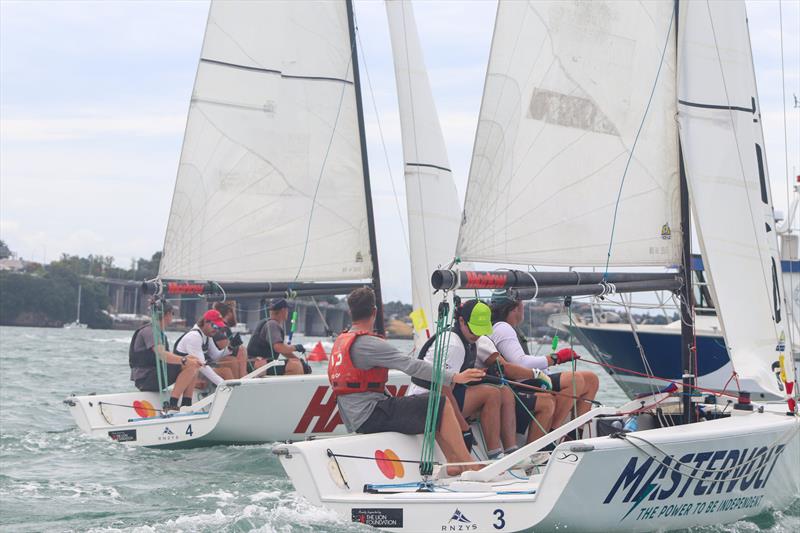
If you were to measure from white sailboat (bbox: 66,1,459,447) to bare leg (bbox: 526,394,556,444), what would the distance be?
6.07m

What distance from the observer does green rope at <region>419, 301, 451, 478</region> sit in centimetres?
703

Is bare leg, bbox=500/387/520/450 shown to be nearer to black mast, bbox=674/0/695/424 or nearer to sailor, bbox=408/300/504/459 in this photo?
sailor, bbox=408/300/504/459

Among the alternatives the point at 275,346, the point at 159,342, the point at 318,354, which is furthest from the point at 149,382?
the point at 318,354

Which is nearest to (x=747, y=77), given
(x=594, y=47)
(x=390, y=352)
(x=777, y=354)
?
(x=594, y=47)

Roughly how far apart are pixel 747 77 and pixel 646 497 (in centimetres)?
379

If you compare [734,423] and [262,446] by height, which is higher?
[734,423]

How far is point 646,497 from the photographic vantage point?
684cm

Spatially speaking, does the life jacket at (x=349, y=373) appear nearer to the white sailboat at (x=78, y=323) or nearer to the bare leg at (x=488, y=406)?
the bare leg at (x=488, y=406)

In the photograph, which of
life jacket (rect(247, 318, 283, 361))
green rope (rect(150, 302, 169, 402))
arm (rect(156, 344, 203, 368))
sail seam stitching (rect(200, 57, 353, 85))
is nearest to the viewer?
green rope (rect(150, 302, 169, 402))

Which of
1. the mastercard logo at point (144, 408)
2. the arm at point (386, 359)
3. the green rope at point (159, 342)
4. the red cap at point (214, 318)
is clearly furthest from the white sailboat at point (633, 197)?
the mastercard logo at point (144, 408)

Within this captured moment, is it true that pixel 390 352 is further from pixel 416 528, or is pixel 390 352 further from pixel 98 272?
pixel 98 272

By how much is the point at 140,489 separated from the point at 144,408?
12.8ft

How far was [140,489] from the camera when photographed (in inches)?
360

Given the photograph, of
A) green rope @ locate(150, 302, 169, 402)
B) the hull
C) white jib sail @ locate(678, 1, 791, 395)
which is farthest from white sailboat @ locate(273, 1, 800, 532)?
the hull
